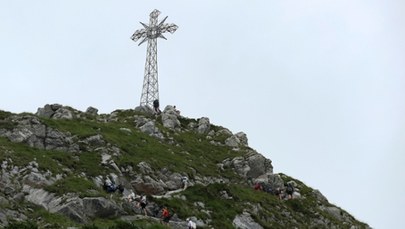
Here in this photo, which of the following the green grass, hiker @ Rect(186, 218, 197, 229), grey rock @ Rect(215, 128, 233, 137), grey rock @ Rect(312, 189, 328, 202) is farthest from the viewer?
grey rock @ Rect(215, 128, 233, 137)

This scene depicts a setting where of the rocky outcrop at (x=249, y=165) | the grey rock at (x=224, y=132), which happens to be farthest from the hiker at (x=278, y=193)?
the grey rock at (x=224, y=132)

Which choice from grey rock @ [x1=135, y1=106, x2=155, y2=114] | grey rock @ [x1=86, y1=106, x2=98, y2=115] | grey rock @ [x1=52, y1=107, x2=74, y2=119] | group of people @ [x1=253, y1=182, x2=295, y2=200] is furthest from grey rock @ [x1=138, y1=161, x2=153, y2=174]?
grey rock @ [x1=86, y1=106, x2=98, y2=115]

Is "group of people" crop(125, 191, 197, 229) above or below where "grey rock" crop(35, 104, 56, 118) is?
below

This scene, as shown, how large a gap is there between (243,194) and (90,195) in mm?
18909

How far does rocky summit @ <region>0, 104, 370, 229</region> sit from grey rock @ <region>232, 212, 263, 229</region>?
12 cm

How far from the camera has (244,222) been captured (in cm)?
5181

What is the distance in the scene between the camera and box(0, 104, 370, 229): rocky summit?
42406mm

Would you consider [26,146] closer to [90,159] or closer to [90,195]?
[90,159]

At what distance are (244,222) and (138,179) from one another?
10.2 meters

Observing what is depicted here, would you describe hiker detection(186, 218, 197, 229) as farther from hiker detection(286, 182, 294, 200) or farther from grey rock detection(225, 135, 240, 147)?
grey rock detection(225, 135, 240, 147)

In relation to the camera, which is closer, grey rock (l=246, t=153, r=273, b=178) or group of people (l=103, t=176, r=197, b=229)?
group of people (l=103, t=176, r=197, b=229)

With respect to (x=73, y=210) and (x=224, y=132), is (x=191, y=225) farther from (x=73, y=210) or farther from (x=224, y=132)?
(x=224, y=132)

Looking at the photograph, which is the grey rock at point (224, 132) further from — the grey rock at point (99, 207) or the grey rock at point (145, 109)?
the grey rock at point (99, 207)

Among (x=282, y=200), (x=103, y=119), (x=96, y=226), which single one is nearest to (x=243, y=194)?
(x=282, y=200)
